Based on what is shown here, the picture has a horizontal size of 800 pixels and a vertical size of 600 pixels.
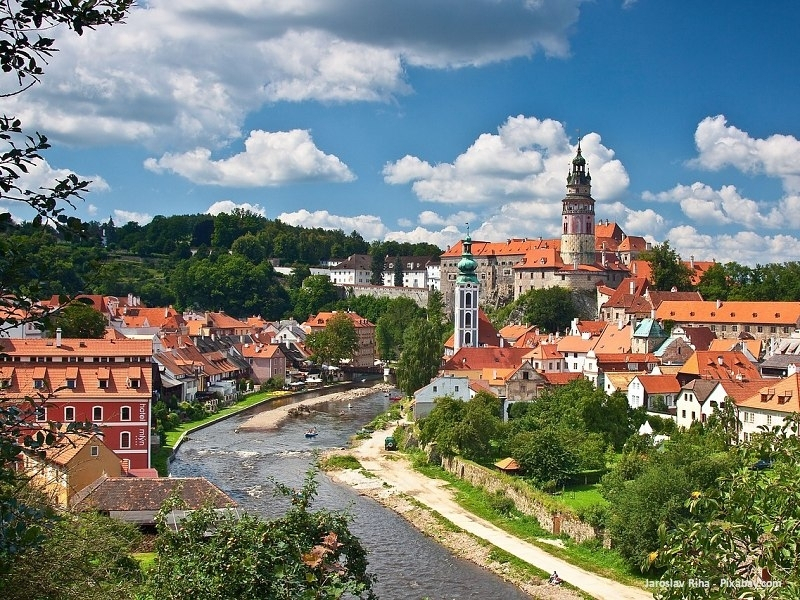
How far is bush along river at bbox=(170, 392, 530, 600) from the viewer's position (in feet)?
66.8

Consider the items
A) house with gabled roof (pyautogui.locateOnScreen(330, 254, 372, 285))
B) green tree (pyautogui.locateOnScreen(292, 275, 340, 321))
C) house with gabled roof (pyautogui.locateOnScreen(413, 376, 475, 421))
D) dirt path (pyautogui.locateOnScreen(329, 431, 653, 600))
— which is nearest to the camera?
dirt path (pyautogui.locateOnScreen(329, 431, 653, 600))

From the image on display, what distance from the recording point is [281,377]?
5941 cm

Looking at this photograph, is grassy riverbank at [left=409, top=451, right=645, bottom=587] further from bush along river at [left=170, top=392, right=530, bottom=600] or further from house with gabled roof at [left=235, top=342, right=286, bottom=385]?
house with gabled roof at [left=235, top=342, right=286, bottom=385]

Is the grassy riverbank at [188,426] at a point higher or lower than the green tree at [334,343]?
lower

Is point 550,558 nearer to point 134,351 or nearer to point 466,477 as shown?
point 466,477

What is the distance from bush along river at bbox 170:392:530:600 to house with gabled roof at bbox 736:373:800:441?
13.0m

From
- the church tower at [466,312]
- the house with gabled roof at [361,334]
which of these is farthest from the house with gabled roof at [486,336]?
the house with gabled roof at [361,334]

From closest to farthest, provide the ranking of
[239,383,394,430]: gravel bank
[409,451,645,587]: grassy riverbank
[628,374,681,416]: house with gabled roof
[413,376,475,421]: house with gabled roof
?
[409,451,645,587]: grassy riverbank → [628,374,681,416]: house with gabled roof → [413,376,475,421]: house with gabled roof → [239,383,394,430]: gravel bank

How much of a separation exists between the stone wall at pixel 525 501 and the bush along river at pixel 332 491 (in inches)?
120

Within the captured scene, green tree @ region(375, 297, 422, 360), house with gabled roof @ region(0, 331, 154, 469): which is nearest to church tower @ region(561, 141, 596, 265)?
green tree @ region(375, 297, 422, 360)

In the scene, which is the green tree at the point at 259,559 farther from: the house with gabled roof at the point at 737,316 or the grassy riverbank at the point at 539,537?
the house with gabled roof at the point at 737,316

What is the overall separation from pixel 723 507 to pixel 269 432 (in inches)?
1420

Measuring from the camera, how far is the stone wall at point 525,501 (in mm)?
23047

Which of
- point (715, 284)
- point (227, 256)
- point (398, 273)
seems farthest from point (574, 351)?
point (398, 273)
